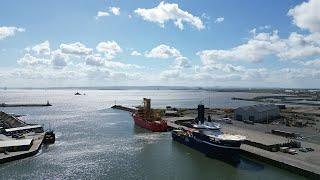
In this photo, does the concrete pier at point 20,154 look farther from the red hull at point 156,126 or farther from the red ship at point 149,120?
the red ship at point 149,120

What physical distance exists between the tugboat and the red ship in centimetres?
1144

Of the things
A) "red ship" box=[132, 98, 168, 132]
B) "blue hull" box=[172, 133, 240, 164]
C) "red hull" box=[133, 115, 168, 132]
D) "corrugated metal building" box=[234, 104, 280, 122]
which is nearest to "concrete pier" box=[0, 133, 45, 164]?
"blue hull" box=[172, 133, 240, 164]

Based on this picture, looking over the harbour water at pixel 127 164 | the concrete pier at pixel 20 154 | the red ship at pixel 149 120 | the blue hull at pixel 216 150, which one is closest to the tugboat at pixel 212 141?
the blue hull at pixel 216 150

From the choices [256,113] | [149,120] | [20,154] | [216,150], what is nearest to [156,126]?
[149,120]

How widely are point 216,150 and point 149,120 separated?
34.5m

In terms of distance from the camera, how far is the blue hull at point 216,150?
4722cm

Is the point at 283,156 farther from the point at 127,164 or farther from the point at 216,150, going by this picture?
the point at 127,164

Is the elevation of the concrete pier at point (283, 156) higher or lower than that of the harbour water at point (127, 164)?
higher

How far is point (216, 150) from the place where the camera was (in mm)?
49031

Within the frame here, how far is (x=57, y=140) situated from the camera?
63.8m

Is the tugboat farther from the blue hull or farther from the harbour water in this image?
the harbour water

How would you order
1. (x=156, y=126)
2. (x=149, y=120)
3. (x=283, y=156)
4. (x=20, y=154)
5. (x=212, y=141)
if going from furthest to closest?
(x=149, y=120) < (x=156, y=126) < (x=212, y=141) < (x=20, y=154) < (x=283, y=156)

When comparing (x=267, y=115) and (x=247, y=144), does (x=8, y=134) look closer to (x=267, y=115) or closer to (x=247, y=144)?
(x=247, y=144)

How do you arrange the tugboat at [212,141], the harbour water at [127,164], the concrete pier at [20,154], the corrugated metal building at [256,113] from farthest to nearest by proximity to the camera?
the corrugated metal building at [256,113], the tugboat at [212,141], the concrete pier at [20,154], the harbour water at [127,164]
